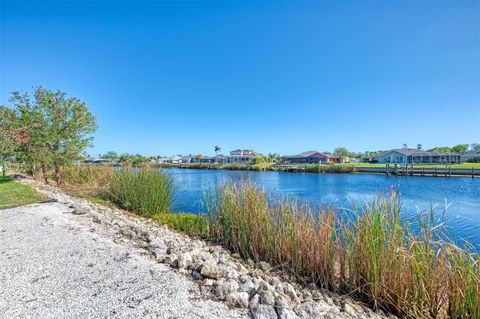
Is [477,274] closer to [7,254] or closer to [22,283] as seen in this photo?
[22,283]

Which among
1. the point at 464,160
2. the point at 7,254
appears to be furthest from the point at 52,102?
the point at 464,160

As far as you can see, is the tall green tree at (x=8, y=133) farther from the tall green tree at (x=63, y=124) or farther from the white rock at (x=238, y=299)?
the white rock at (x=238, y=299)

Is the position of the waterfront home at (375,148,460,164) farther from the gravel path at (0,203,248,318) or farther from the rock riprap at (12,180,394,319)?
the gravel path at (0,203,248,318)

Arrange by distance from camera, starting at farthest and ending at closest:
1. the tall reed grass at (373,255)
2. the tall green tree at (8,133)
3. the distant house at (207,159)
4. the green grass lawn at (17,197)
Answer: the distant house at (207,159), the tall green tree at (8,133), the green grass lawn at (17,197), the tall reed grass at (373,255)

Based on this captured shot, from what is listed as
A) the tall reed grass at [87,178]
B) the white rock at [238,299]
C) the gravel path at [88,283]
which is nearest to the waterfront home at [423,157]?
the tall reed grass at [87,178]

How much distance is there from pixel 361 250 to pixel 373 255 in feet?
0.54

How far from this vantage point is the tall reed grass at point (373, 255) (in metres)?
2.51

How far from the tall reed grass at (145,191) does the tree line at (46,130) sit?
464cm

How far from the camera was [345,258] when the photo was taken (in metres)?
3.28

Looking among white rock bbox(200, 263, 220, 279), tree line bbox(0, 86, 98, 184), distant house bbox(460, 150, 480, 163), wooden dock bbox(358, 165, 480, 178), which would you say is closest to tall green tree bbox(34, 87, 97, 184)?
tree line bbox(0, 86, 98, 184)

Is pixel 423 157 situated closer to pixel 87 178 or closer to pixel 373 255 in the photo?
pixel 373 255

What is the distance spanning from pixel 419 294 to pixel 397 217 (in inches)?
33.0

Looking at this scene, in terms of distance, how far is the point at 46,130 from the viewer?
10.2 m

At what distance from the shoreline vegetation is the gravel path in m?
1.74
